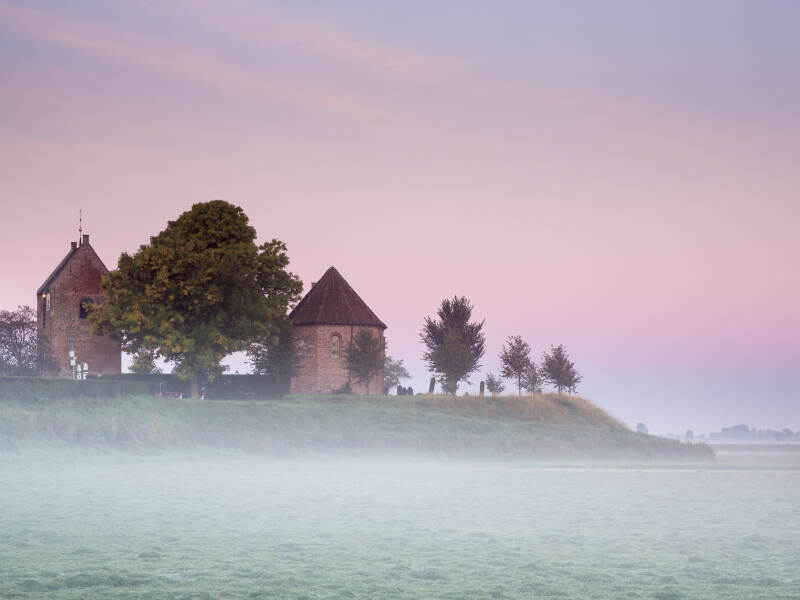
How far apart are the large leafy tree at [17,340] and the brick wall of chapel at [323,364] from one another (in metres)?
27.3

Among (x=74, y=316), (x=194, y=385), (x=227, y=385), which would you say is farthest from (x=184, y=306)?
(x=74, y=316)

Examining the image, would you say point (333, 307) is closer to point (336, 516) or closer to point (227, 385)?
point (227, 385)

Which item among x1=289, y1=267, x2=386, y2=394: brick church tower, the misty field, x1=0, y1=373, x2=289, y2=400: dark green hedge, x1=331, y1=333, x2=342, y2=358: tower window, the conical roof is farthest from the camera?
the conical roof

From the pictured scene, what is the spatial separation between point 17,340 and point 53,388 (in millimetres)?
65525

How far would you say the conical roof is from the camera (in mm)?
96725

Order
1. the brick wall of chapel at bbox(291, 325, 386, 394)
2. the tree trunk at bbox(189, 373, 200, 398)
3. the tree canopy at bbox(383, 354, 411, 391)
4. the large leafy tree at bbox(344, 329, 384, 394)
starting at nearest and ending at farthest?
1. the tree trunk at bbox(189, 373, 200, 398)
2. the large leafy tree at bbox(344, 329, 384, 394)
3. the brick wall of chapel at bbox(291, 325, 386, 394)
4. the tree canopy at bbox(383, 354, 411, 391)

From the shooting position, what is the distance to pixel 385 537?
61.6 feet

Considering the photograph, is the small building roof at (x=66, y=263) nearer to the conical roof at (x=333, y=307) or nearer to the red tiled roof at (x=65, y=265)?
the red tiled roof at (x=65, y=265)

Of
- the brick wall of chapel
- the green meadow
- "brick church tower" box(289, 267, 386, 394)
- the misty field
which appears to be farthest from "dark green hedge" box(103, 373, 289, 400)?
the misty field

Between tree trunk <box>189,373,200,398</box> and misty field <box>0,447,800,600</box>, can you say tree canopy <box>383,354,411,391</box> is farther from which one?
misty field <box>0,447,800,600</box>

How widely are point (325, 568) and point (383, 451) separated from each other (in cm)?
4172

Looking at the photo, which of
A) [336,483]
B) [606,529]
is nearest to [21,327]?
[336,483]

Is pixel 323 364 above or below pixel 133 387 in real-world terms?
above

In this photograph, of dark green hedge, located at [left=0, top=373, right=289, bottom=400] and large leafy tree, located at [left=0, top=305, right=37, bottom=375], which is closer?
dark green hedge, located at [left=0, top=373, right=289, bottom=400]
